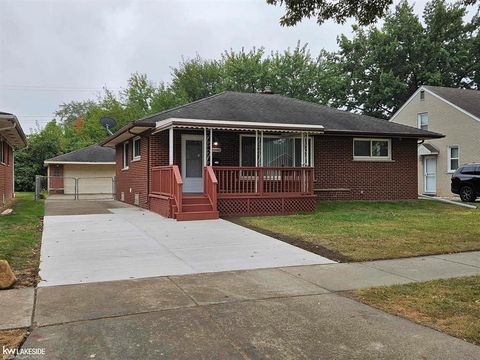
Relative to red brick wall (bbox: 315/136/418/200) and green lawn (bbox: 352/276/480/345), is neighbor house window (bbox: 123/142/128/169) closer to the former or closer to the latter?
red brick wall (bbox: 315/136/418/200)

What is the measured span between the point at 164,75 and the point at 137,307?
4952 centimetres

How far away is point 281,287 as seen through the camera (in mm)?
5609

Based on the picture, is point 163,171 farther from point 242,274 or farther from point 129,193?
point 242,274

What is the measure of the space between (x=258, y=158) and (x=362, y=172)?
15.2 feet

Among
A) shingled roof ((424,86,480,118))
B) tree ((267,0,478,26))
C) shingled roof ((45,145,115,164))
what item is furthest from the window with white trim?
shingled roof ((424,86,480,118))

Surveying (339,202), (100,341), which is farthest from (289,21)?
(339,202)

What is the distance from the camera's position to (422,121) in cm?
2769

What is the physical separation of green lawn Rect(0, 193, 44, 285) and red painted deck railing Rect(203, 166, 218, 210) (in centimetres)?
466

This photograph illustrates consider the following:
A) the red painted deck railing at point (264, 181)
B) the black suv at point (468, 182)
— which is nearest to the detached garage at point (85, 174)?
the red painted deck railing at point (264, 181)

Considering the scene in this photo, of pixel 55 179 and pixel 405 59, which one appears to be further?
pixel 405 59

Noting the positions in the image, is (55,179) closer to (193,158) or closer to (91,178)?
(91,178)

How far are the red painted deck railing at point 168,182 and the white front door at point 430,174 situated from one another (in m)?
17.9

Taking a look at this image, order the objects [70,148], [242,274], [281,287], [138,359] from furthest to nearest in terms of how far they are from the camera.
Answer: [70,148] < [242,274] < [281,287] < [138,359]

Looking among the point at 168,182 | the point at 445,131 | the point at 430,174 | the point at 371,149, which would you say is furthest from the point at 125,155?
the point at 445,131
